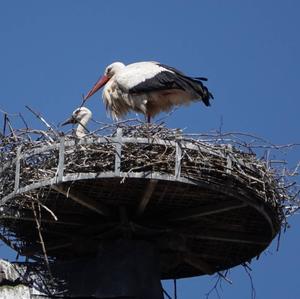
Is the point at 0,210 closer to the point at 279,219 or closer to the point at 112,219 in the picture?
the point at 112,219

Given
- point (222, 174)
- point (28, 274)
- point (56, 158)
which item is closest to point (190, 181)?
point (222, 174)

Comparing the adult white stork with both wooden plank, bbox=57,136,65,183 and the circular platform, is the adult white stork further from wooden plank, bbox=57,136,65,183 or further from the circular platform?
wooden plank, bbox=57,136,65,183

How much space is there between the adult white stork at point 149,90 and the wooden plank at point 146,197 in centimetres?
168

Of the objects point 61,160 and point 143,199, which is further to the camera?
point 143,199

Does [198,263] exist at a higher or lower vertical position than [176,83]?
lower

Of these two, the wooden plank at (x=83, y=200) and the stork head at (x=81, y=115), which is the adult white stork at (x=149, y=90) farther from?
the wooden plank at (x=83, y=200)

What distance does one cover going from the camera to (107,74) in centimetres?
1451

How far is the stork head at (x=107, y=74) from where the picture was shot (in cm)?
1424

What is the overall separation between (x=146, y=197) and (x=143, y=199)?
0.08 metres

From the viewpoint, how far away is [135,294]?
1177 cm

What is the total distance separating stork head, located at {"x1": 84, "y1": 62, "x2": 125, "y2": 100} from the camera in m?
14.2

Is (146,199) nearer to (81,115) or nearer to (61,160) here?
(61,160)

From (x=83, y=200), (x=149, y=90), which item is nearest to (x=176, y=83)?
(x=149, y=90)

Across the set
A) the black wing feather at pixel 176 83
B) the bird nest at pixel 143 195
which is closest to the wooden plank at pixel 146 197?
the bird nest at pixel 143 195
